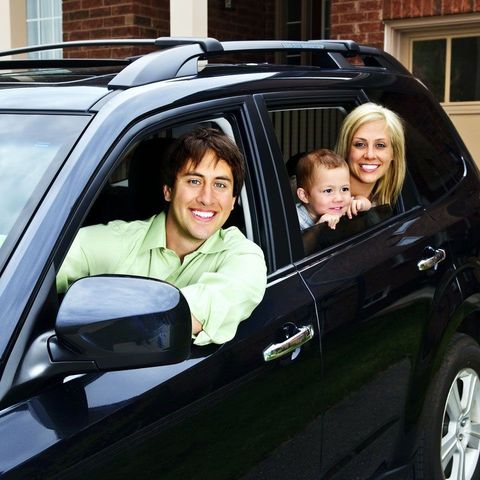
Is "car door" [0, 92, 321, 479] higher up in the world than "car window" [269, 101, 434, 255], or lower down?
lower down

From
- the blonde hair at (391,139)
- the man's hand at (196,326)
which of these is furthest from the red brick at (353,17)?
the man's hand at (196,326)

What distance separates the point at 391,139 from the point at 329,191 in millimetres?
391

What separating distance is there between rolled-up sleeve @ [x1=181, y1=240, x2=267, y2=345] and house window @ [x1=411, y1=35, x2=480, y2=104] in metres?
5.56

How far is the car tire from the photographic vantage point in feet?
10.2

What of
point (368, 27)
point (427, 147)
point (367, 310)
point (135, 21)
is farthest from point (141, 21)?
point (367, 310)

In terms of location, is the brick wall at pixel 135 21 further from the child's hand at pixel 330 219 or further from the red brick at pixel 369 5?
the child's hand at pixel 330 219

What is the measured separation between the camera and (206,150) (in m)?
2.31

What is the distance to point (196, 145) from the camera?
2.33m

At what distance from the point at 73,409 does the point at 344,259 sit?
49.1 inches

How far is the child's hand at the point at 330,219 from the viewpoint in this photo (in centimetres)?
286

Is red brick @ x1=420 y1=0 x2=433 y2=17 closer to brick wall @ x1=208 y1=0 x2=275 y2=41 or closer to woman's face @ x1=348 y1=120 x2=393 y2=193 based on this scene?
brick wall @ x1=208 y1=0 x2=275 y2=41

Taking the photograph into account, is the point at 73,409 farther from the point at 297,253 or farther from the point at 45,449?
the point at 297,253

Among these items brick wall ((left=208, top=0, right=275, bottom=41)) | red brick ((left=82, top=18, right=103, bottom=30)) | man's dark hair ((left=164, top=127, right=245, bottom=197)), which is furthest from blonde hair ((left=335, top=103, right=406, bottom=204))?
brick wall ((left=208, top=0, right=275, bottom=41))

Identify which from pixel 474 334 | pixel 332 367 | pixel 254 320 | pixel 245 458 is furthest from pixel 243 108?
pixel 474 334
